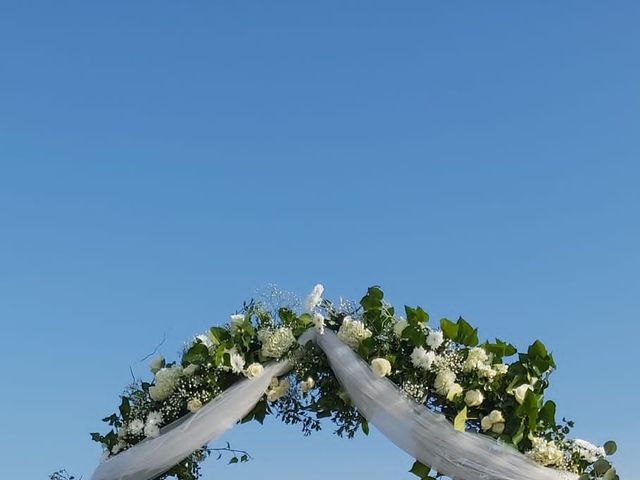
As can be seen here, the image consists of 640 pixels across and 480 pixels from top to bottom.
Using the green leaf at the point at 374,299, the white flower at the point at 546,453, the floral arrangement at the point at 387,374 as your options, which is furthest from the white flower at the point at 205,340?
the white flower at the point at 546,453

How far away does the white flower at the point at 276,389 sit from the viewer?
25.9 ft

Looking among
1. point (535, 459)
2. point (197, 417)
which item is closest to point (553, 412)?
point (535, 459)

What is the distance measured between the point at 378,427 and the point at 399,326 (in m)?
0.87

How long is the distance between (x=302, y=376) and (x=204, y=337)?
0.95 m

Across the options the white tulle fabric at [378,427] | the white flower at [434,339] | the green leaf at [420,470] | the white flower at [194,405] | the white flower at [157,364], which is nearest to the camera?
the white tulle fabric at [378,427]

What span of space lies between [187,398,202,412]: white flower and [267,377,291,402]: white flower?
59cm

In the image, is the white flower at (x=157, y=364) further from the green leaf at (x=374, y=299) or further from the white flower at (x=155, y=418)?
the green leaf at (x=374, y=299)

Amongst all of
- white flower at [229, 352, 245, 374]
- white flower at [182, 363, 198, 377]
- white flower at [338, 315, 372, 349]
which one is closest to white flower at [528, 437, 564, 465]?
white flower at [338, 315, 372, 349]

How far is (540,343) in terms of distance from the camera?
7887mm

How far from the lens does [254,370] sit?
7.77m

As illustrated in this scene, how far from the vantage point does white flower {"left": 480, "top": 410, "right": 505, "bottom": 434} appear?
7.61 meters

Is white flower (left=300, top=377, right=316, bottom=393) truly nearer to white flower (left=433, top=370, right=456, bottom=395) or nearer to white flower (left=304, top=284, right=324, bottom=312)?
white flower (left=304, top=284, right=324, bottom=312)

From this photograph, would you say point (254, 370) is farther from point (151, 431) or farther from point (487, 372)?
point (487, 372)

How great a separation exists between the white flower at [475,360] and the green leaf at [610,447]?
1234 millimetres
